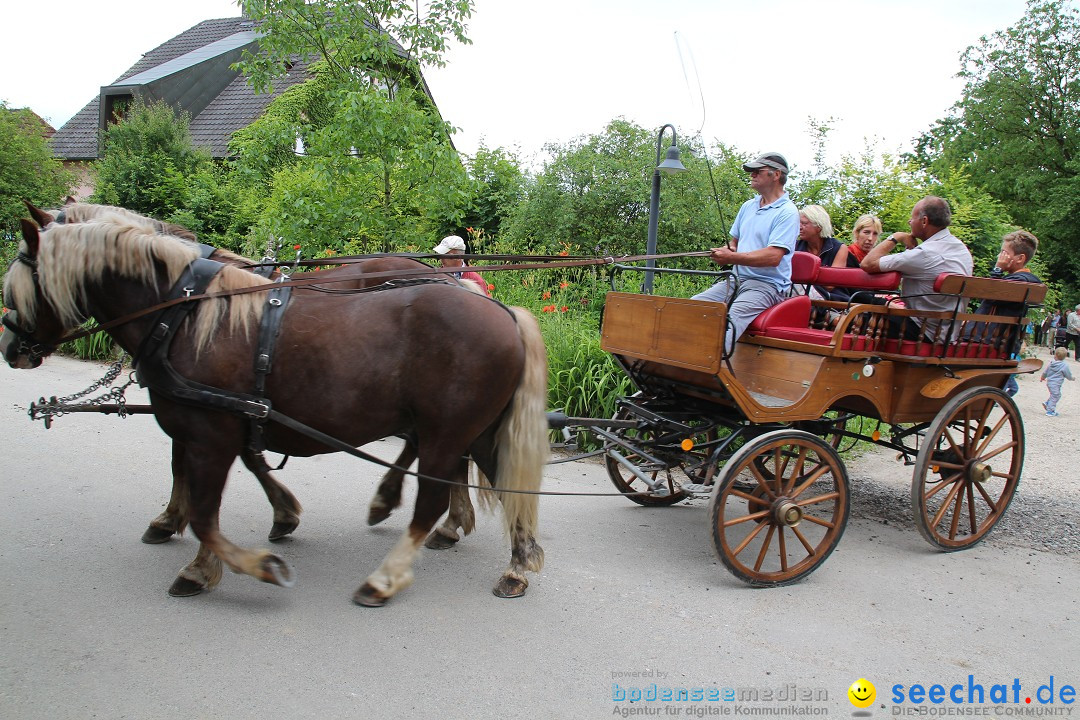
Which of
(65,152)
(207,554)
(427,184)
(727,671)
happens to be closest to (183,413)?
(207,554)

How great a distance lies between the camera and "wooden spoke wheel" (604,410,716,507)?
4117mm

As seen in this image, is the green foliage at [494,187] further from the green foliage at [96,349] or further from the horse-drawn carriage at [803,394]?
the horse-drawn carriage at [803,394]

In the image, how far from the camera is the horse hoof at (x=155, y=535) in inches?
157

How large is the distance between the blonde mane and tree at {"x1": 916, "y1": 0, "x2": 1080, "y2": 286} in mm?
29724

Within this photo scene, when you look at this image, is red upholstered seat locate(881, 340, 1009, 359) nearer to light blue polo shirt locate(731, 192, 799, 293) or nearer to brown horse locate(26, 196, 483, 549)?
light blue polo shirt locate(731, 192, 799, 293)

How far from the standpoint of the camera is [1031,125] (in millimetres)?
29281

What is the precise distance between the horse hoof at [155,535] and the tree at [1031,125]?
2984 centimetres

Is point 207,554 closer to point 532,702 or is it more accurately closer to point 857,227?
point 532,702

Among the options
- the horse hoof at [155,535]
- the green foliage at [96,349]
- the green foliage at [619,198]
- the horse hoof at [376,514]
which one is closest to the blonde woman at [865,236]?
the green foliage at [619,198]

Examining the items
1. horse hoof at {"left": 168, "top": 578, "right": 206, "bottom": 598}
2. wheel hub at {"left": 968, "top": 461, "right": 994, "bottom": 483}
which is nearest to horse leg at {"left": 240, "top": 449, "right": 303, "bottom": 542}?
horse hoof at {"left": 168, "top": 578, "right": 206, "bottom": 598}

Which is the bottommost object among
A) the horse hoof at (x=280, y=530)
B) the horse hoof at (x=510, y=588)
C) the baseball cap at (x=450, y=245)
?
the horse hoof at (x=280, y=530)

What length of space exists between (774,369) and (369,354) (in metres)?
2.28

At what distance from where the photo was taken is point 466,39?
718cm

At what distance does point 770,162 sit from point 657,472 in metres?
2.12
